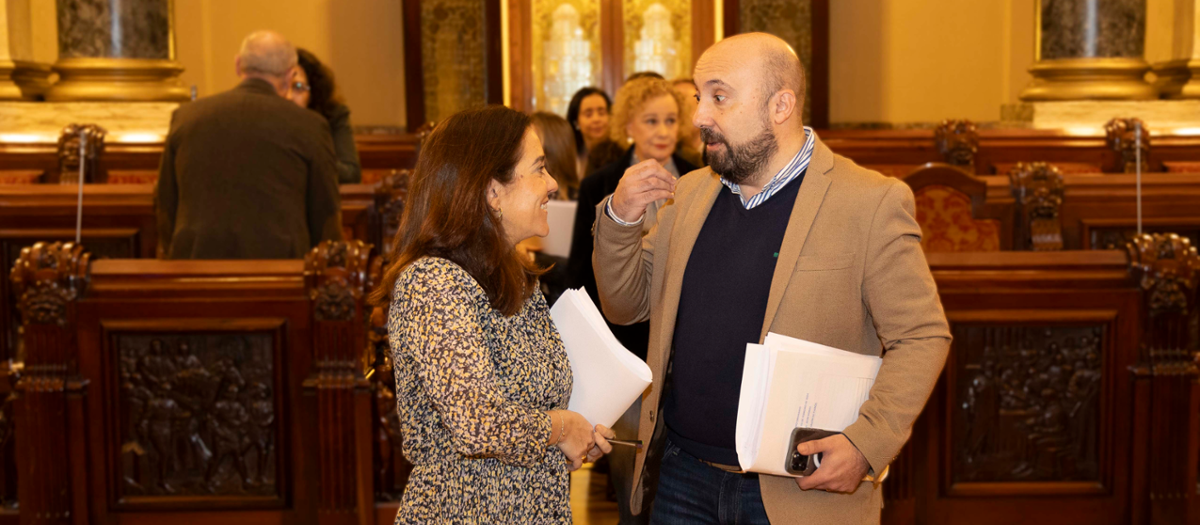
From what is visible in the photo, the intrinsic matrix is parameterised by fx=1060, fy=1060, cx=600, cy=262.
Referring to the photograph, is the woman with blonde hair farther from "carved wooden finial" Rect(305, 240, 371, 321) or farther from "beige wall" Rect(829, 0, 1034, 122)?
"beige wall" Rect(829, 0, 1034, 122)

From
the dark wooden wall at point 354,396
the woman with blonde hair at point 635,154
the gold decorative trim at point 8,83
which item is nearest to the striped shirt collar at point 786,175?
the woman with blonde hair at point 635,154

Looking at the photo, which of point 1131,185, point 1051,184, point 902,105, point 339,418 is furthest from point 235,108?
point 902,105

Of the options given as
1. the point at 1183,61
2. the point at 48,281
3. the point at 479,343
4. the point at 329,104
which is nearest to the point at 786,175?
the point at 479,343

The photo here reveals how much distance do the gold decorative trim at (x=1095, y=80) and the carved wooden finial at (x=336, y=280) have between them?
6473mm

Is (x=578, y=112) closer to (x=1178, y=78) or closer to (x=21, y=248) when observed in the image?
(x=21, y=248)

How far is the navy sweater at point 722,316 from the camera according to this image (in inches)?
74.1

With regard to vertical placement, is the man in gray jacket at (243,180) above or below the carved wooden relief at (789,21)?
below

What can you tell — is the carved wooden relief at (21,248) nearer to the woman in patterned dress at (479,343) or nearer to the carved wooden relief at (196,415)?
the carved wooden relief at (196,415)

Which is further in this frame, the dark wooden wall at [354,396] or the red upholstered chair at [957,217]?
the red upholstered chair at [957,217]

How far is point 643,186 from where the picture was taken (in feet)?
6.17

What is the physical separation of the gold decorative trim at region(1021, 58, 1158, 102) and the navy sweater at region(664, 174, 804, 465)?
22.6ft

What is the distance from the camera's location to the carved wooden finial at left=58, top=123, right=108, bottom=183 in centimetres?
614

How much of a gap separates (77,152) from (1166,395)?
571 cm

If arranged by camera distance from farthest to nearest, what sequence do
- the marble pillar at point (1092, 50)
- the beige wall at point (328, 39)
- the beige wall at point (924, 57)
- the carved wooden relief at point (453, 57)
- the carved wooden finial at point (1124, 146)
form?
the beige wall at point (924, 57)
the carved wooden relief at point (453, 57)
the beige wall at point (328, 39)
the marble pillar at point (1092, 50)
the carved wooden finial at point (1124, 146)
